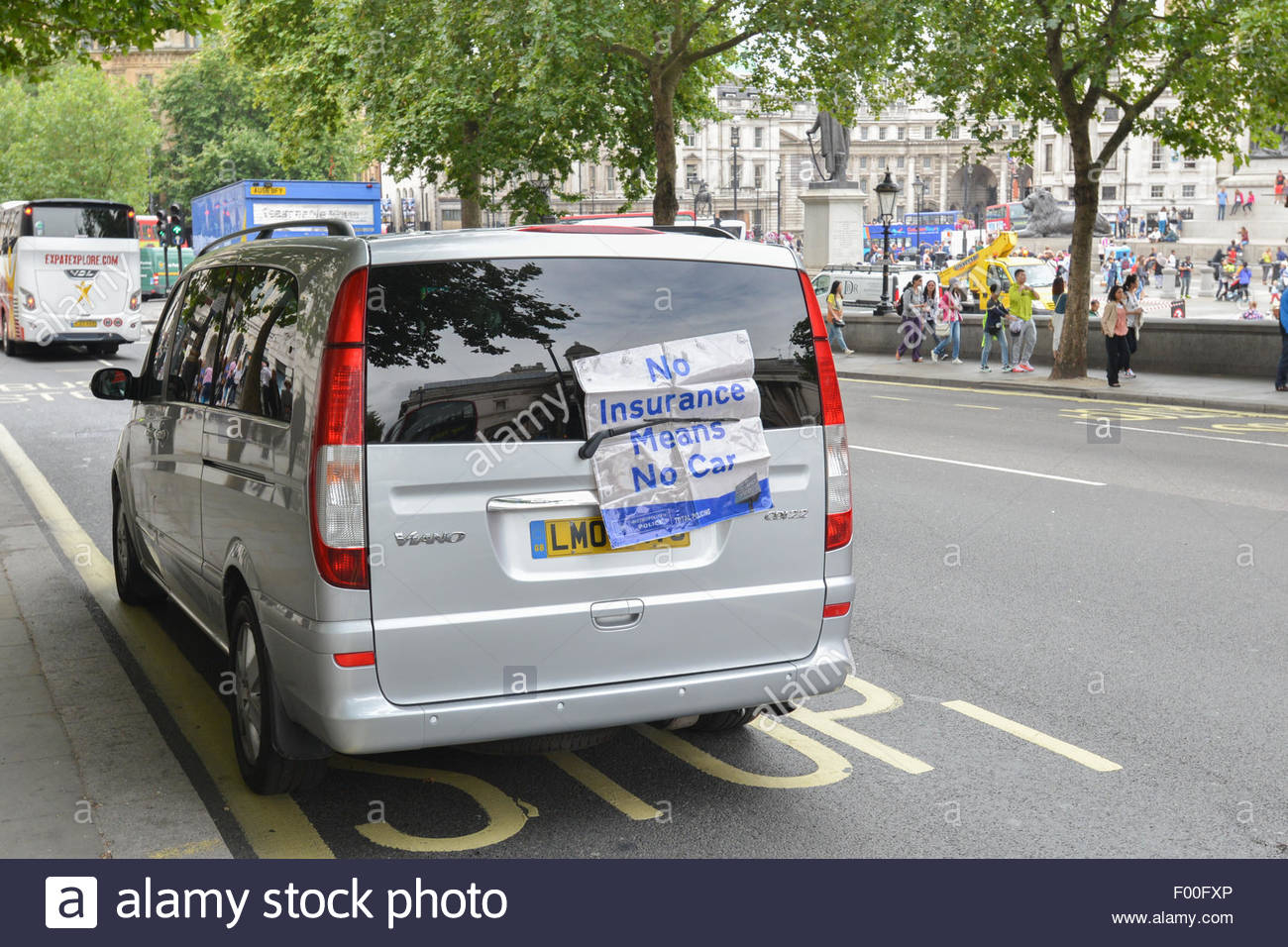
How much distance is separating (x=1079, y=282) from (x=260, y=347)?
808 inches

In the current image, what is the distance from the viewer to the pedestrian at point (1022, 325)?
83.6ft

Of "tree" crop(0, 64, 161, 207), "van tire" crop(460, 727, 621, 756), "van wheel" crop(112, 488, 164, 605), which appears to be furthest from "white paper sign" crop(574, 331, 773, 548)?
"tree" crop(0, 64, 161, 207)

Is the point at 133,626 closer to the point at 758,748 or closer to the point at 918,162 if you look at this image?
the point at 758,748

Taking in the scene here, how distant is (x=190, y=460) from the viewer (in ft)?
18.4

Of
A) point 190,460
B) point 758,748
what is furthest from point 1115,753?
point 190,460

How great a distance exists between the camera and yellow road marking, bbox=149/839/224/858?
434cm

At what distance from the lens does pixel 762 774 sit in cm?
510

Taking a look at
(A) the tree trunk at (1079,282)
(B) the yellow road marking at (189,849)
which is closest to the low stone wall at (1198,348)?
(A) the tree trunk at (1079,282)

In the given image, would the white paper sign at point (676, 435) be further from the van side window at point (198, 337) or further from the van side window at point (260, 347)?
the van side window at point (198, 337)

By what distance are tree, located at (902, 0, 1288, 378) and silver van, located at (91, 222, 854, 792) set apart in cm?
1797

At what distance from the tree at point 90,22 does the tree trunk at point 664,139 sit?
15415 mm

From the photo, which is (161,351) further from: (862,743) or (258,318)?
(862,743)

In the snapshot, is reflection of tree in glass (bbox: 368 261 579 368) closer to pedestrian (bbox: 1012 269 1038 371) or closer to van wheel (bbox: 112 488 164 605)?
van wheel (bbox: 112 488 164 605)
